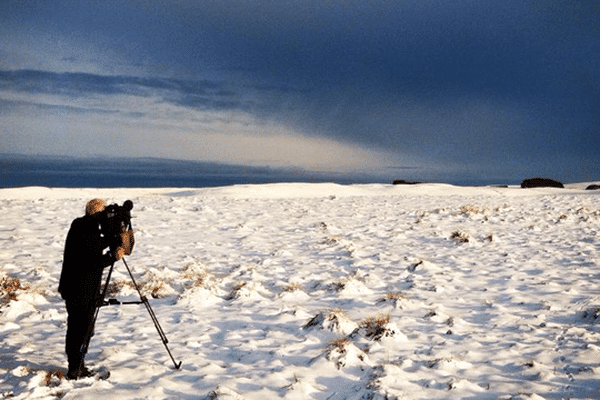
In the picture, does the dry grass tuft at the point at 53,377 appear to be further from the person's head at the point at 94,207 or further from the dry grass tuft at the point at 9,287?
the dry grass tuft at the point at 9,287

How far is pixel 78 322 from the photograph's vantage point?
4848 mm

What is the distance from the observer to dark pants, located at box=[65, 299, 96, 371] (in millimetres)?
4840

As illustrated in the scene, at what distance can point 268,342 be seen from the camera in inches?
241

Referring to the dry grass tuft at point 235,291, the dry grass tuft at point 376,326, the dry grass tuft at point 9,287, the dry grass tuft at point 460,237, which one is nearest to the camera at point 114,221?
the dry grass tuft at point 235,291

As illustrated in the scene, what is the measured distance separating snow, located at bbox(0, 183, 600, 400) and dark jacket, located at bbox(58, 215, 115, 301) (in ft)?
3.58

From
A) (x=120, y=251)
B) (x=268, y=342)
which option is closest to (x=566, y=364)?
(x=268, y=342)

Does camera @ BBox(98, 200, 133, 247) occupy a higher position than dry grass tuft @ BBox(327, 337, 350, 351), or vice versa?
camera @ BBox(98, 200, 133, 247)

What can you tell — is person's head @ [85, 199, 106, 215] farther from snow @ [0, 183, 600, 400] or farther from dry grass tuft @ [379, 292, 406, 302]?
dry grass tuft @ [379, 292, 406, 302]

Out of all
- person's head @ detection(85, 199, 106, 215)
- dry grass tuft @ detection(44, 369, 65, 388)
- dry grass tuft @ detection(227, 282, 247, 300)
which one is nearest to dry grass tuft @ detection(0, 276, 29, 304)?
dry grass tuft @ detection(44, 369, 65, 388)

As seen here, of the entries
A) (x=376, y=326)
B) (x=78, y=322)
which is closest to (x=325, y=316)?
(x=376, y=326)

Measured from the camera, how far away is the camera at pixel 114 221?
4.59 meters

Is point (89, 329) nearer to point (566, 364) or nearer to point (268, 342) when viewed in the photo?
point (268, 342)

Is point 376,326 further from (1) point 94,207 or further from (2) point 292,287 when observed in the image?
(1) point 94,207

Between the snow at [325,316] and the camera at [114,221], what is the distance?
5.86 feet
